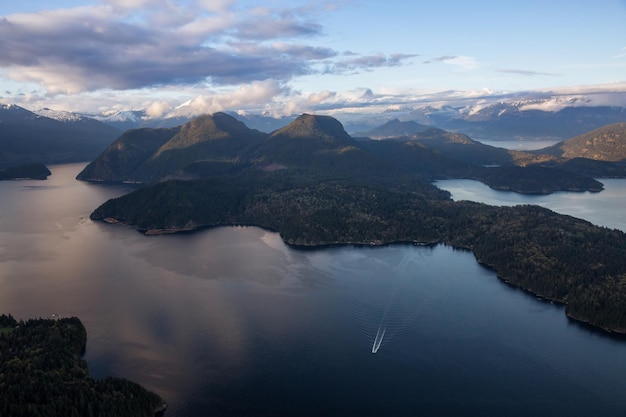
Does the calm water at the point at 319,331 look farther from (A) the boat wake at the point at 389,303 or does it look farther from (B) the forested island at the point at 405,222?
(B) the forested island at the point at 405,222

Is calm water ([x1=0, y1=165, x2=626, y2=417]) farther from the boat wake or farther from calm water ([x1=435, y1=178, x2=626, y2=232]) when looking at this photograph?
calm water ([x1=435, y1=178, x2=626, y2=232])

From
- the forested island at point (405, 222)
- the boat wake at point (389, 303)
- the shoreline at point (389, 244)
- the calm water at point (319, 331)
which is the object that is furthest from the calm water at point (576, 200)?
the boat wake at point (389, 303)

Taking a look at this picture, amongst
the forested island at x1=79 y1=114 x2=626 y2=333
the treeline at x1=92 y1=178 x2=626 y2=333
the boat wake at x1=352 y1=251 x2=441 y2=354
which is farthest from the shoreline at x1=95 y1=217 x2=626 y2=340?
the boat wake at x1=352 y1=251 x2=441 y2=354

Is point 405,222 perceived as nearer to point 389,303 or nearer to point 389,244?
point 389,244

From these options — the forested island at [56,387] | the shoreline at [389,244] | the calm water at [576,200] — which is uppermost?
the forested island at [56,387]

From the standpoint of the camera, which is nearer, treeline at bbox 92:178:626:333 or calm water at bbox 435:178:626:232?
treeline at bbox 92:178:626:333
